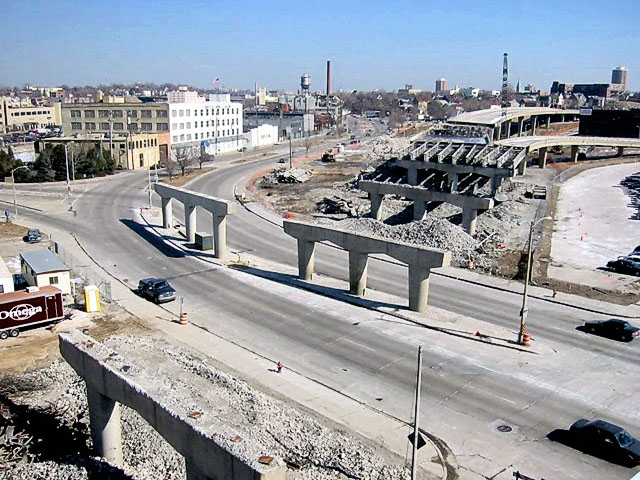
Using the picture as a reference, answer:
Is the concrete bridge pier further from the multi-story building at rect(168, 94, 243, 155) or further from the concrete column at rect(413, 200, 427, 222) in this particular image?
the multi-story building at rect(168, 94, 243, 155)

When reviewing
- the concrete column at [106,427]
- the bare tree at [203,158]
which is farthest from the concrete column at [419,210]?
the bare tree at [203,158]

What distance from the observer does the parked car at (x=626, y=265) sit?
41.5 metres

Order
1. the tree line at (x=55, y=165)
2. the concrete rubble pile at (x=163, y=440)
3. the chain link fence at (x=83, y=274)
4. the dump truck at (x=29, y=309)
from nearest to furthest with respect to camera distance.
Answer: the concrete rubble pile at (x=163, y=440) → the dump truck at (x=29, y=309) → the chain link fence at (x=83, y=274) → the tree line at (x=55, y=165)

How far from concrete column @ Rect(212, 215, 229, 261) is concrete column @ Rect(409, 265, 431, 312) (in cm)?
1603

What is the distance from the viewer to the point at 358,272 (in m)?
35.7

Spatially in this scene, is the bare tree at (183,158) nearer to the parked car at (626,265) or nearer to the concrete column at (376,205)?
the concrete column at (376,205)

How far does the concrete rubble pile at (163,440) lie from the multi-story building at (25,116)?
155456 mm

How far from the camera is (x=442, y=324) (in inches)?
1254

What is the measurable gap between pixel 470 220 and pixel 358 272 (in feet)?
71.0

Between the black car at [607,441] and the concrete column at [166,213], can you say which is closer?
the black car at [607,441]

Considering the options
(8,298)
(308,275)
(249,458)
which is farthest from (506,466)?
(8,298)

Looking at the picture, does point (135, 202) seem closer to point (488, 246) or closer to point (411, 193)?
point (411, 193)

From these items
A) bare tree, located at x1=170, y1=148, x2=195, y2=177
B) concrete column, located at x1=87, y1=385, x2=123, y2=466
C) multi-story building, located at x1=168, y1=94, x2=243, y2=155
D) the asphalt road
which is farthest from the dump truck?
multi-story building, located at x1=168, y1=94, x2=243, y2=155

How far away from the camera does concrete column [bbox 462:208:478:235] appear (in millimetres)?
53719
